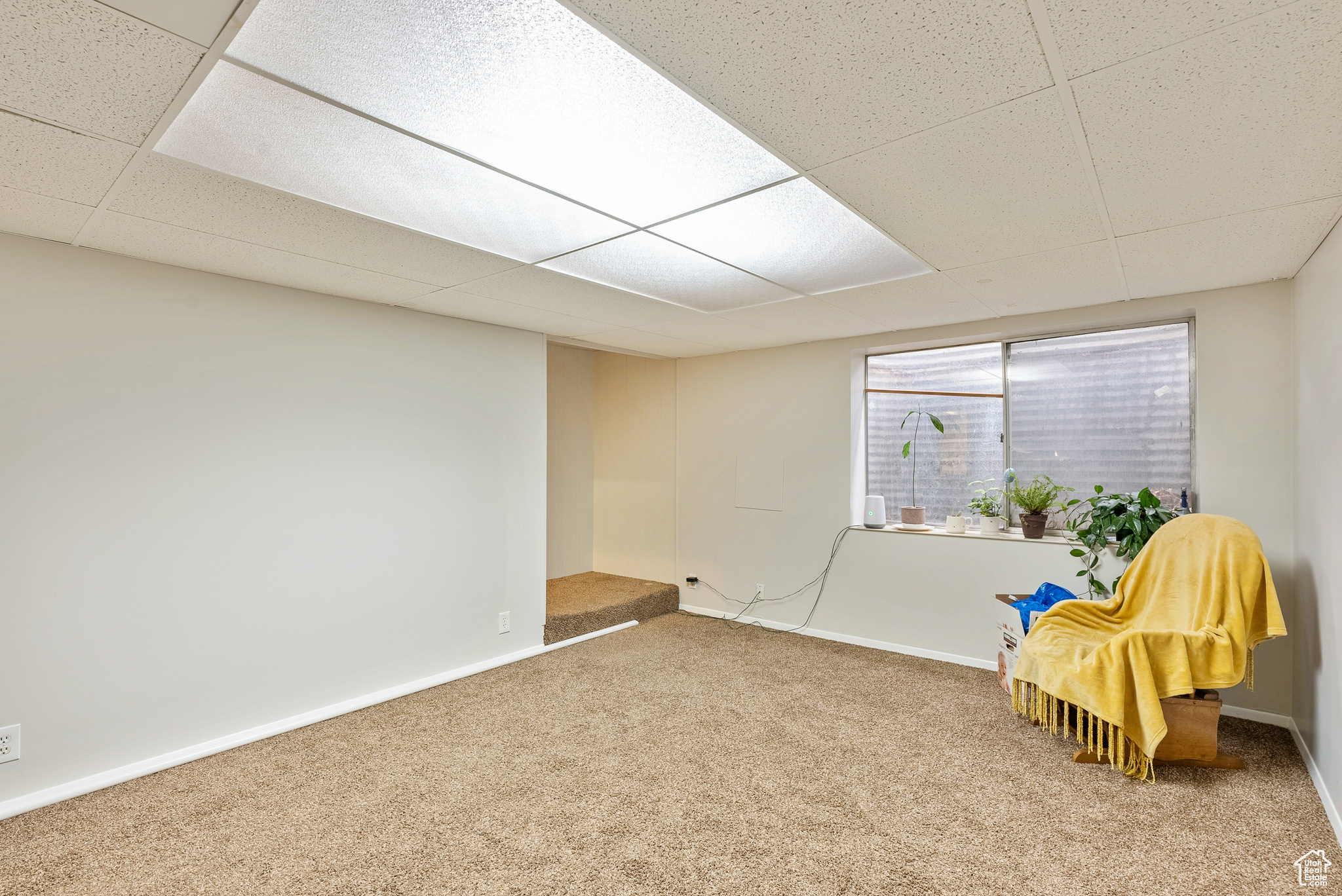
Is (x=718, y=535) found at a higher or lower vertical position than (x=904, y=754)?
higher

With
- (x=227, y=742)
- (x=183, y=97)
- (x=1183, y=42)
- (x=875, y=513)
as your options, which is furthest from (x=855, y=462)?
(x=183, y=97)

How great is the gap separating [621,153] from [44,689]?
2873 mm

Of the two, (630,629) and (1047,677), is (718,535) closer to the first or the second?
(630,629)

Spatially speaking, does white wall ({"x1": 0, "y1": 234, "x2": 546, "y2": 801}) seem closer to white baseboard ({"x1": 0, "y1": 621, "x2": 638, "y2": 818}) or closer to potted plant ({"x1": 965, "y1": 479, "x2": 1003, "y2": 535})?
white baseboard ({"x1": 0, "y1": 621, "x2": 638, "y2": 818})

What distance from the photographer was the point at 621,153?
5.76ft

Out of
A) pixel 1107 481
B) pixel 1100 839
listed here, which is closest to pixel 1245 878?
pixel 1100 839

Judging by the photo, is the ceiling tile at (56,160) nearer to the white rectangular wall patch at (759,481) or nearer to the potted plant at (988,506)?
the white rectangular wall patch at (759,481)

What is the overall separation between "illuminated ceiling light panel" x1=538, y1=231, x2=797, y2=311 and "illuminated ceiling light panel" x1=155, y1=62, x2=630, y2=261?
18cm

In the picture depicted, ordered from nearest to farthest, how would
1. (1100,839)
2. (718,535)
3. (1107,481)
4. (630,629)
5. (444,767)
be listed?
(1100,839), (444,767), (1107,481), (630,629), (718,535)

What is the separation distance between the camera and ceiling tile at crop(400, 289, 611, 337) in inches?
130

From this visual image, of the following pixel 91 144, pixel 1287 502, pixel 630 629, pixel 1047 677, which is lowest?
pixel 630 629

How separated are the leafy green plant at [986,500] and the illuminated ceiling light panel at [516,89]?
2.94 meters

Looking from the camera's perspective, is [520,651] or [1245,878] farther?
[520,651]

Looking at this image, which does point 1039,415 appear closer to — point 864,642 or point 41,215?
point 864,642
